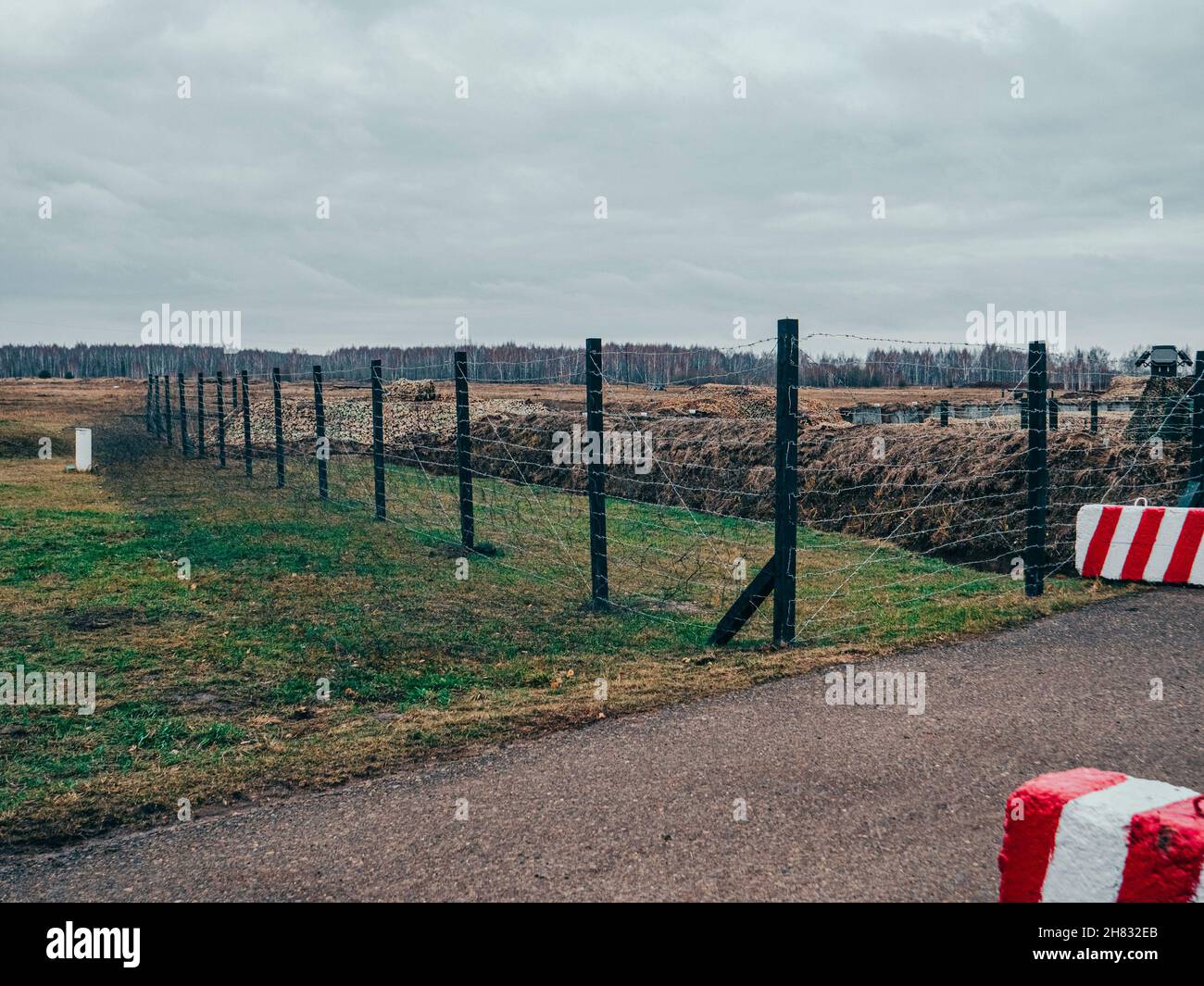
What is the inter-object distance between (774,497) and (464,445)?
396cm

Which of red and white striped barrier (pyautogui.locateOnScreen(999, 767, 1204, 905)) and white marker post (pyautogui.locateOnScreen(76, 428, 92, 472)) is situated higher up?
white marker post (pyautogui.locateOnScreen(76, 428, 92, 472))

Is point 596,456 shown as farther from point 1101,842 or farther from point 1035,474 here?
point 1101,842

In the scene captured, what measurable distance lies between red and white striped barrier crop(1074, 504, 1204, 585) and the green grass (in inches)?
19.3

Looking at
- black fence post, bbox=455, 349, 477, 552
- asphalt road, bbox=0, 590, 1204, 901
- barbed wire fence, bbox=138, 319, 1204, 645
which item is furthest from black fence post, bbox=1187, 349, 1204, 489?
black fence post, bbox=455, 349, 477, 552

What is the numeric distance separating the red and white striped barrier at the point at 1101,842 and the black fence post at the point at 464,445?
9.72 metres

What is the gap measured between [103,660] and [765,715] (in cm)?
531

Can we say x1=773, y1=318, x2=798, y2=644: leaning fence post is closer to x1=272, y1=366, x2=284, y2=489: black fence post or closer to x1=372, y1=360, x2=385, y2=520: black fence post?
x1=372, y1=360, x2=385, y2=520: black fence post

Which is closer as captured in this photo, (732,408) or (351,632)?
(351,632)

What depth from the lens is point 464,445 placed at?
13.0 meters

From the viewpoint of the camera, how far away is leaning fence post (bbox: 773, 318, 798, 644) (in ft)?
26.7

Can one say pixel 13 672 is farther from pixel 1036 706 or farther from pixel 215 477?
pixel 215 477

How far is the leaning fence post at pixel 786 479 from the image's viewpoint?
26.7 ft

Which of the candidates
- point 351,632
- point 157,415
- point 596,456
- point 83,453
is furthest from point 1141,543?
point 157,415

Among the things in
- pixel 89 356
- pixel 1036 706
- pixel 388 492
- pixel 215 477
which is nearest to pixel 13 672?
pixel 1036 706
